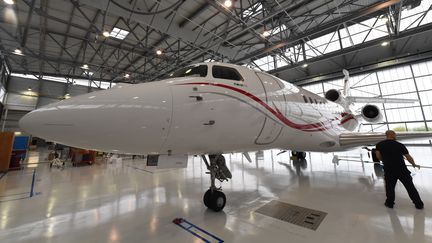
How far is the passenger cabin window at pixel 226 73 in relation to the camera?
356cm

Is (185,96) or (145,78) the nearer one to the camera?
(185,96)

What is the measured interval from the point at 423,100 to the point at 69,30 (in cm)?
3054

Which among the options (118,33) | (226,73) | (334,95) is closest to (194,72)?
(226,73)

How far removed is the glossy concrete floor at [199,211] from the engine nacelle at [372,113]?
307cm

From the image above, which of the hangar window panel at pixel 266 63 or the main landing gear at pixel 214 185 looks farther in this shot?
the hangar window panel at pixel 266 63

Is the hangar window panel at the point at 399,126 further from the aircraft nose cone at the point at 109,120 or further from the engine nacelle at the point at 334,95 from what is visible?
the aircraft nose cone at the point at 109,120

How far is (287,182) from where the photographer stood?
7.05 meters

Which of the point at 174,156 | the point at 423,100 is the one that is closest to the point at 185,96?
the point at 174,156

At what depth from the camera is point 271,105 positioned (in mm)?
4070

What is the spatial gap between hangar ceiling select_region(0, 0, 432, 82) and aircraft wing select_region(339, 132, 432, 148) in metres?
5.37

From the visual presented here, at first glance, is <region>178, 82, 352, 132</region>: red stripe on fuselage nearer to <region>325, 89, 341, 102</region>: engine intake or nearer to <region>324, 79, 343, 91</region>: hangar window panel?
<region>325, 89, 341, 102</region>: engine intake

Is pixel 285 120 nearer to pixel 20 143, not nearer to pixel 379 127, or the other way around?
pixel 20 143

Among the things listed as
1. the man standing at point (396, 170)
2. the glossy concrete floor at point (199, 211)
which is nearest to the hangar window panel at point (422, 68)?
the glossy concrete floor at point (199, 211)

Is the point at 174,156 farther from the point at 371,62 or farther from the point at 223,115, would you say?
the point at 371,62
